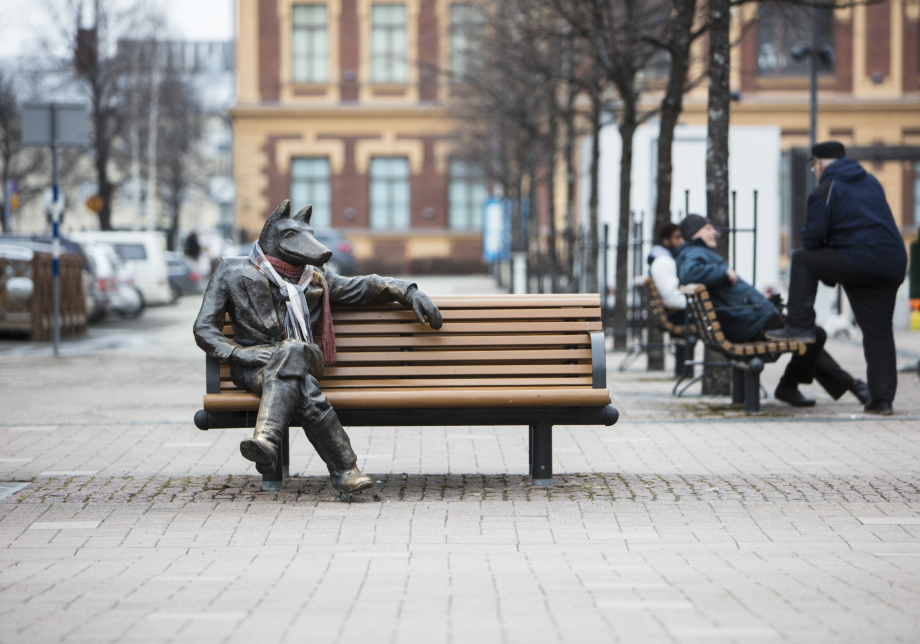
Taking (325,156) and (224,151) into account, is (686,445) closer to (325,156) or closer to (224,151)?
(325,156)

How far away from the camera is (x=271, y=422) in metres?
6.38

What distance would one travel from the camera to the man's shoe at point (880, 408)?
9.82 metres

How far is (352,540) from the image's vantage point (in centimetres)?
586

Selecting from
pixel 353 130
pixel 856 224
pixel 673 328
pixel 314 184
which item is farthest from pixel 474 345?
pixel 314 184

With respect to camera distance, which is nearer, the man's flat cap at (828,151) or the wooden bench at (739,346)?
the wooden bench at (739,346)

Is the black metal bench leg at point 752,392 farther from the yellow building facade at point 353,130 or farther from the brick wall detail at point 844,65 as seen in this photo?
the yellow building facade at point 353,130

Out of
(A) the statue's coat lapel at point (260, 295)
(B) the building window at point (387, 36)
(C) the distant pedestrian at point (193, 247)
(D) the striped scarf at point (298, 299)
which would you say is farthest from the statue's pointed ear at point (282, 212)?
(B) the building window at point (387, 36)

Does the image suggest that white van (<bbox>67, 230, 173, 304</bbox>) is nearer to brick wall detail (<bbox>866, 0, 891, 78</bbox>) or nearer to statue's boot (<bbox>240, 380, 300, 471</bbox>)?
statue's boot (<bbox>240, 380, 300, 471</bbox>)

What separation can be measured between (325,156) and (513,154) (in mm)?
15337

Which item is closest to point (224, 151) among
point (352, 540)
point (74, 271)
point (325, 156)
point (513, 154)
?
point (325, 156)

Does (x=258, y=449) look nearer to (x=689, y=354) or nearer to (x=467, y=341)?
(x=467, y=341)

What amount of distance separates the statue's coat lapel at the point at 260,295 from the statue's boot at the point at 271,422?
1.37ft

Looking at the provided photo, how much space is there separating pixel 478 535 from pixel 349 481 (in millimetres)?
917

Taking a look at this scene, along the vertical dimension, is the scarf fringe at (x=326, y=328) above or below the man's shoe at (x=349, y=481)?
above
